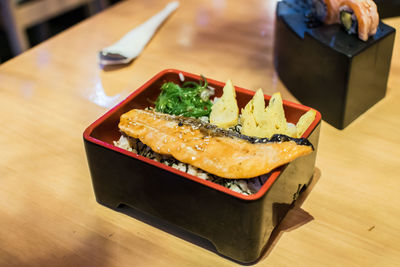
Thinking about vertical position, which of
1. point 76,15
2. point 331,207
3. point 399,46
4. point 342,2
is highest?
point 342,2

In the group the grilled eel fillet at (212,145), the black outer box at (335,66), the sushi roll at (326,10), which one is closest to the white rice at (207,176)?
the grilled eel fillet at (212,145)

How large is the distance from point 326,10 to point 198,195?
682 millimetres

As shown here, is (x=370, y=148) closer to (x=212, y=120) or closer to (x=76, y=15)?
(x=212, y=120)

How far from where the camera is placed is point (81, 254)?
0.90m

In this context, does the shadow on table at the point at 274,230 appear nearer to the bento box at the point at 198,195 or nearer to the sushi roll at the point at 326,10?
the bento box at the point at 198,195

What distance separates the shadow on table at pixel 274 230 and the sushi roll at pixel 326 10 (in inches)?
19.5

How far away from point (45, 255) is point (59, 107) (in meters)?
0.54

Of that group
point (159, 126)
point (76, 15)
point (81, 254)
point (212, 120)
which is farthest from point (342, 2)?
point (76, 15)

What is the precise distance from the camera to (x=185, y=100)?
1109mm

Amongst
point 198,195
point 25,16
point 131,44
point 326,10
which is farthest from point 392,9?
point 25,16

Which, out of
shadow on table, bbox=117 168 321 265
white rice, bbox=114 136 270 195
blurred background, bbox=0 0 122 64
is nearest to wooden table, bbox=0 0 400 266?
shadow on table, bbox=117 168 321 265

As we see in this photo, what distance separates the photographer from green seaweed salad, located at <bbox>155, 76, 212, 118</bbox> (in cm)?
108

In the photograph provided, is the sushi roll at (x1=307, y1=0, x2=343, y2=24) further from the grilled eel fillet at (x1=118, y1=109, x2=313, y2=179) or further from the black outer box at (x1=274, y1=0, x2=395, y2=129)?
the grilled eel fillet at (x1=118, y1=109, x2=313, y2=179)

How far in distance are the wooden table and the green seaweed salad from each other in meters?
0.25
